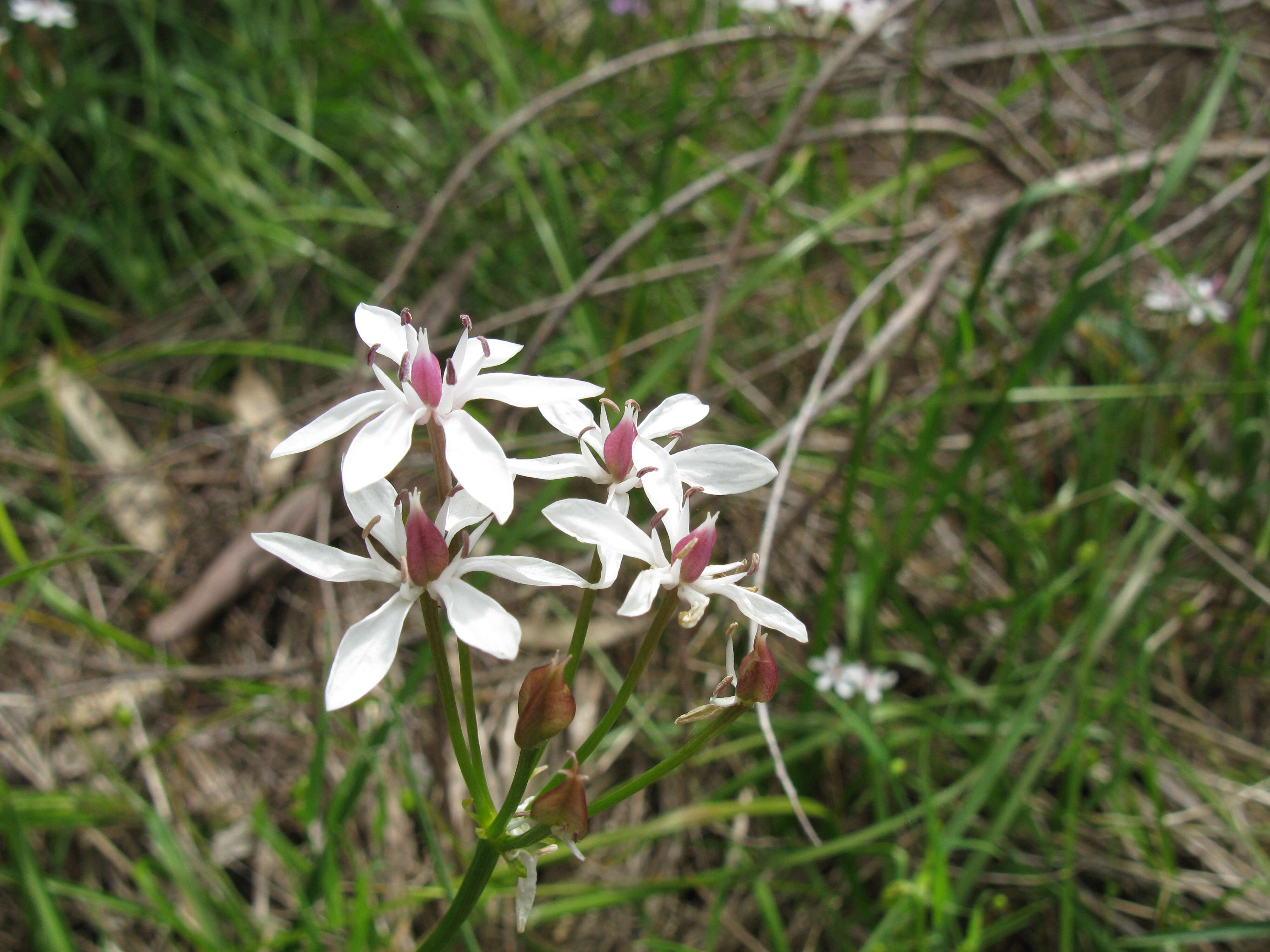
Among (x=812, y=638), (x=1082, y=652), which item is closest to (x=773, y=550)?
(x=812, y=638)

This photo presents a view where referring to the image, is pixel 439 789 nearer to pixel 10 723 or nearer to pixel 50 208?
pixel 10 723

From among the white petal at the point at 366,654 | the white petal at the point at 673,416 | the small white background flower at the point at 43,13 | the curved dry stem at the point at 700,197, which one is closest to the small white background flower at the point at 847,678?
the curved dry stem at the point at 700,197

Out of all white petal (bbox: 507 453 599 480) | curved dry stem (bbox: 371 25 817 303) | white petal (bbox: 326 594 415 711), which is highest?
curved dry stem (bbox: 371 25 817 303)

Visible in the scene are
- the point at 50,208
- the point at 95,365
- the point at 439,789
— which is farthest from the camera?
the point at 50,208

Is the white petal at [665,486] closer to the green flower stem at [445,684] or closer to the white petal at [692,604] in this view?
the white petal at [692,604]

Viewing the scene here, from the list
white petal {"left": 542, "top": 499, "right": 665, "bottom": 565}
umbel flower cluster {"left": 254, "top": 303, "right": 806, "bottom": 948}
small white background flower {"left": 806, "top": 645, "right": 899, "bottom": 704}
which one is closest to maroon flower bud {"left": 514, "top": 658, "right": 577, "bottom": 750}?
umbel flower cluster {"left": 254, "top": 303, "right": 806, "bottom": 948}

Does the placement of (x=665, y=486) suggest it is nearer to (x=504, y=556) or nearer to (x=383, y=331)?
(x=504, y=556)

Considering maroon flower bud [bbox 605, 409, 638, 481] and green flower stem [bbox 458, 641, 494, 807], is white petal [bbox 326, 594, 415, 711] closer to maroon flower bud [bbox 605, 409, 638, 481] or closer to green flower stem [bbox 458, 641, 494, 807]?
green flower stem [bbox 458, 641, 494, 807]
